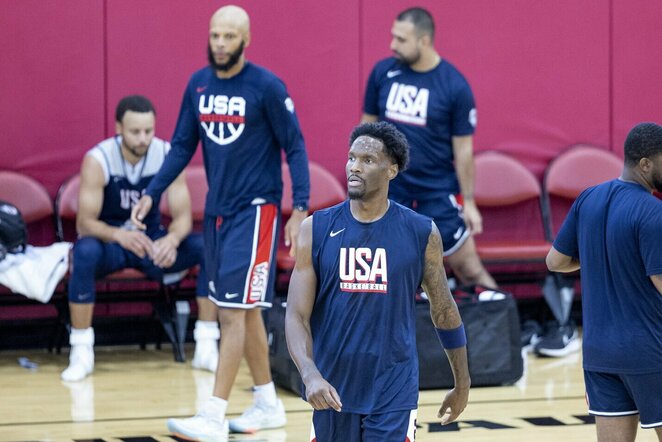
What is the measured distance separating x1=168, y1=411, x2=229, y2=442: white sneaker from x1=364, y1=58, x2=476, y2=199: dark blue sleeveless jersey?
89.4 inches

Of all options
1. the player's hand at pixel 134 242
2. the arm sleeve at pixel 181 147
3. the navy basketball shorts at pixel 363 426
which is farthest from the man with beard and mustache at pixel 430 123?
the navy basketball shorts at pixel 363 426

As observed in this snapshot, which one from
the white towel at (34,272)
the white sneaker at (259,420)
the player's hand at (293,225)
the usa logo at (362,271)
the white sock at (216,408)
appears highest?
the usa logo at (362,271)

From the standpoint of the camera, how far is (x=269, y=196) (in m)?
6.28

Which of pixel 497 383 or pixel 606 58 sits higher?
pixel 606 58

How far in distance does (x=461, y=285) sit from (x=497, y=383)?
0.85 metres

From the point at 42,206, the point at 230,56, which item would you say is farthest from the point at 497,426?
the point at 42,206

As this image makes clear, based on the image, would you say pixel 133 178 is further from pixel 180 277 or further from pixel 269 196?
pixel 269 196

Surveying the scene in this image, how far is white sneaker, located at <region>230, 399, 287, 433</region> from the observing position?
6.29 meters

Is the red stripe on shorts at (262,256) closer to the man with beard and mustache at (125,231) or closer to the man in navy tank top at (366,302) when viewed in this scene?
the man with beard and mustache at (125,231)

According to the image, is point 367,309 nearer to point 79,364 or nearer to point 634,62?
point 79,364

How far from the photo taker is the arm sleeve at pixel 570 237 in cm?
450

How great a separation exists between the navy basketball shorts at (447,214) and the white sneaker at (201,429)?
2.26m

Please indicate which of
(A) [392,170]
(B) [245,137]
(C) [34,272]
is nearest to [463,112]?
(B) [245,137]

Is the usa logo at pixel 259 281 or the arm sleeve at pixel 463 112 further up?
the arm sleeve at pixel 463 112
